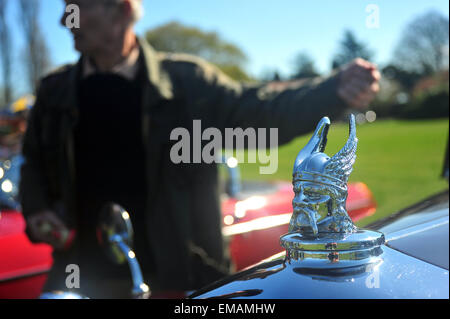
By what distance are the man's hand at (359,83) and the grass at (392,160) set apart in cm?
9

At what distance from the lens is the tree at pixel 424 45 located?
2.80 feet

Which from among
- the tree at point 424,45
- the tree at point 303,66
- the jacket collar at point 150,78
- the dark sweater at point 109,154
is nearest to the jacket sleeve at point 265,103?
the jacket collar at point 150,78

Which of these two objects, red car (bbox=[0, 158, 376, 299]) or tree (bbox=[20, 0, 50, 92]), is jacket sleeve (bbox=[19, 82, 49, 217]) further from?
red car (bbox=[0, 158, 376, 299])

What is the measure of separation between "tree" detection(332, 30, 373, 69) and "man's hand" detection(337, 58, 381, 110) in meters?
0.46

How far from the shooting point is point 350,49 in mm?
824

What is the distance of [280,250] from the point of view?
850mm

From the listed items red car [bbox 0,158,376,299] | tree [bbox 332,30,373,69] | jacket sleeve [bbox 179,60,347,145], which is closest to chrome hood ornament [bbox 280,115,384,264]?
tree [bbox 332,30,373,69]

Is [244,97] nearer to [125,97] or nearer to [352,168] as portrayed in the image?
[125,97]

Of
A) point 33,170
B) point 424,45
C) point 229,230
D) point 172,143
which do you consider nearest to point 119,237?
point 424,45

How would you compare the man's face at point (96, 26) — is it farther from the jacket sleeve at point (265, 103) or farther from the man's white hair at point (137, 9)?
the jacket sleeve at point (265, 103)

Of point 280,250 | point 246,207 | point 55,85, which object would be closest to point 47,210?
point 55,85

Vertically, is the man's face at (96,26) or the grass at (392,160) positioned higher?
the man's face at (96,26)

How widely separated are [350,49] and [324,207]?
30cm

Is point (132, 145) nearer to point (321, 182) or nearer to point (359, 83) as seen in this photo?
point (359, 83)
